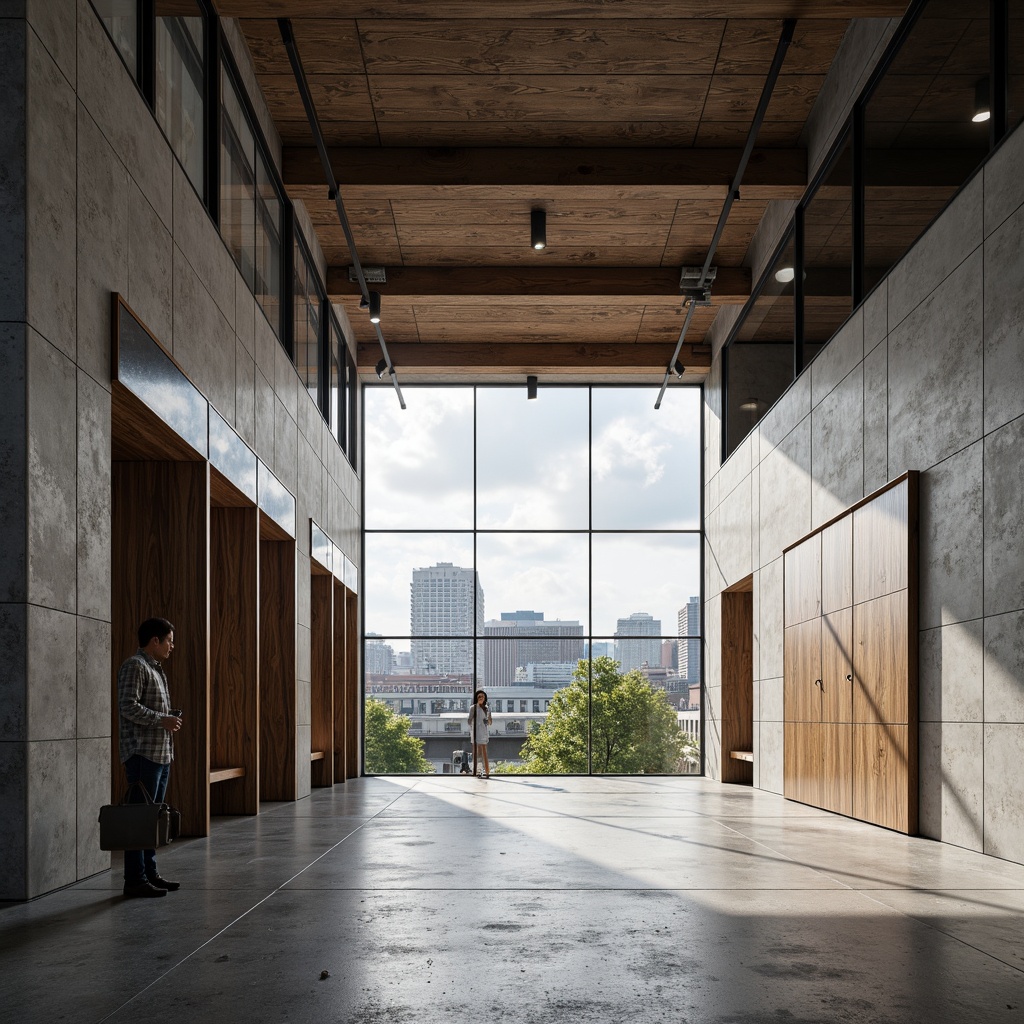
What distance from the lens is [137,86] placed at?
22.1ft

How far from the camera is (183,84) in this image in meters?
7.89

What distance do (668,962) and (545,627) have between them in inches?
688

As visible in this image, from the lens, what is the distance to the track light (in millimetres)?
12703

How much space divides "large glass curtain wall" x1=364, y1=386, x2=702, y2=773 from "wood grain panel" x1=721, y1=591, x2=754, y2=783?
86.8 inches

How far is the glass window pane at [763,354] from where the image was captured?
41.5ft

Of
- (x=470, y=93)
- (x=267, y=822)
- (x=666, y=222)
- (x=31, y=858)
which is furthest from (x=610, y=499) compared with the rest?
(x=31, y=858)

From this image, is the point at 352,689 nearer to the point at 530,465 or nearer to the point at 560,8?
the point at 530,465

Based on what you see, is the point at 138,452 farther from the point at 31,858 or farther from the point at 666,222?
the point at 666,222

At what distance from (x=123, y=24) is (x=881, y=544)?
646 cm

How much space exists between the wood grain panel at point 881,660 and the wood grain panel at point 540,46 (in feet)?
16.0

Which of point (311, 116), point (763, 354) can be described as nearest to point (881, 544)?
point (763, 354)

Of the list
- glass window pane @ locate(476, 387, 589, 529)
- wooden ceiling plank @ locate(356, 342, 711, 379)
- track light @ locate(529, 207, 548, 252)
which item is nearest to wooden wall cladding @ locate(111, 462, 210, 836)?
track light @ locate(529, 207, 548, 252)

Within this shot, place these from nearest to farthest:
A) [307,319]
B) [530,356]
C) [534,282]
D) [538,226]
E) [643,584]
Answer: [538,226]
[307,319]
[534,282]
[530,356]
[643,584]

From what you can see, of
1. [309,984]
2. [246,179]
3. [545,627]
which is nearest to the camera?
[309,984]
